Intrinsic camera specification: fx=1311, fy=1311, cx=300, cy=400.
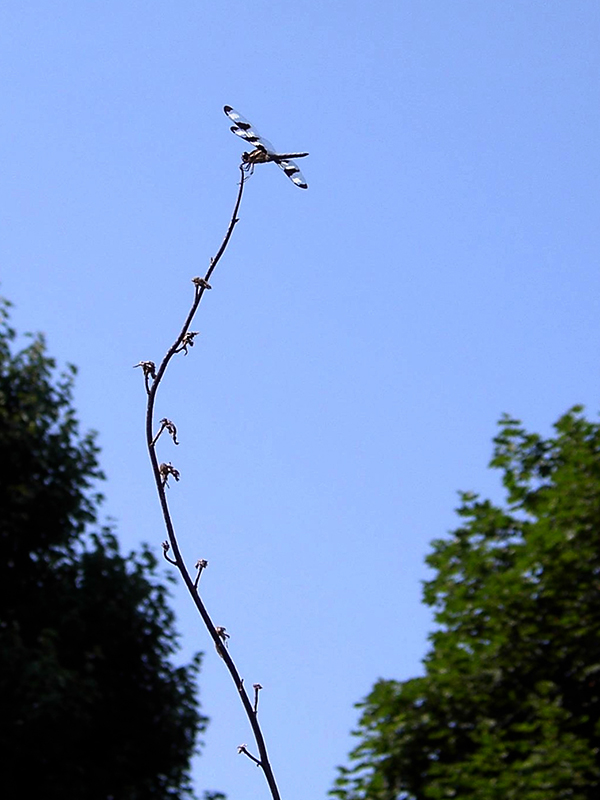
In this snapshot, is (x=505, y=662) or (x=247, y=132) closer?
(x=505, y=662)

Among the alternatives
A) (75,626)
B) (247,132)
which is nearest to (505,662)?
(75,626)

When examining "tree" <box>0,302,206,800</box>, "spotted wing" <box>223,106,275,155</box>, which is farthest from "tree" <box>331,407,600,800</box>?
"spotted wing" <box>223,106,275,155</box>

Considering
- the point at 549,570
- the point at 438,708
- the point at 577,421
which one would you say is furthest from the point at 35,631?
the point at 577,421

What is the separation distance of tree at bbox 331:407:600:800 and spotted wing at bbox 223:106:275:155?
8645mm

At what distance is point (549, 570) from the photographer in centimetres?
1543

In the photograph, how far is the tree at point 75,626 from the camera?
15055mm

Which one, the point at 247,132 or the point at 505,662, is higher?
the point at 247,132

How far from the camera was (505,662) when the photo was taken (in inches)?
602

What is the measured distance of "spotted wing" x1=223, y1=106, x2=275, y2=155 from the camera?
867 inches

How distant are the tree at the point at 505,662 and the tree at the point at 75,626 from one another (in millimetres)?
2294

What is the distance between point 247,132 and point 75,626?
9762mm

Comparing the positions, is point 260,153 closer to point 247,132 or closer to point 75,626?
point 247,132

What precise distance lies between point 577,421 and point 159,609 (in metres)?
5.80

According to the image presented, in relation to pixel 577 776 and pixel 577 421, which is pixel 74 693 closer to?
pixel 577 776
